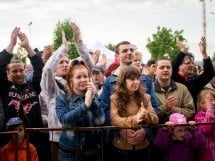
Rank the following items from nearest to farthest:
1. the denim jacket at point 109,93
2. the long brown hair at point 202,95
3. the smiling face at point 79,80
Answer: the smiling face at point 79,80 → the denim jacket at point 109,93 → the long brown hair at point 202,95

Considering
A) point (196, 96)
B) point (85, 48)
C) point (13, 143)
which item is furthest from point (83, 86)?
point (196, 96)

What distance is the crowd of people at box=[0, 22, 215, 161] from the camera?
16.7 ft

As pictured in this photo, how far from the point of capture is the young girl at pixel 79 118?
16.4 feet

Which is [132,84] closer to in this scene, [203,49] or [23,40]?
[23,40]

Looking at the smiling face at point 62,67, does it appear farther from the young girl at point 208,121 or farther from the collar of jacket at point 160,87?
the young girl at point 208,121

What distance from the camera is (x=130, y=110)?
5289 mm

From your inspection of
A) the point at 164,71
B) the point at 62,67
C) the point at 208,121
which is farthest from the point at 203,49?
the point at 62,67

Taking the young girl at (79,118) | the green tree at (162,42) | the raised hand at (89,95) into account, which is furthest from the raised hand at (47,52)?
the green tree at (162,42)

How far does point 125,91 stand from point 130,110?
0.73ft

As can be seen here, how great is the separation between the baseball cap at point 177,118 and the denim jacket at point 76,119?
90 centimetres

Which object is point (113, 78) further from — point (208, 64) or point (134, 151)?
point (208, 64)

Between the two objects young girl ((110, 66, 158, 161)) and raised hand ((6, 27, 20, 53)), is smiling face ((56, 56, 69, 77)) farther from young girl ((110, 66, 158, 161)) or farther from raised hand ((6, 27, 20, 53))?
young girl ((110, 66, 158, 161))

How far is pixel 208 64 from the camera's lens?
674 cm

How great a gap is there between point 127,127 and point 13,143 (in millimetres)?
1307
